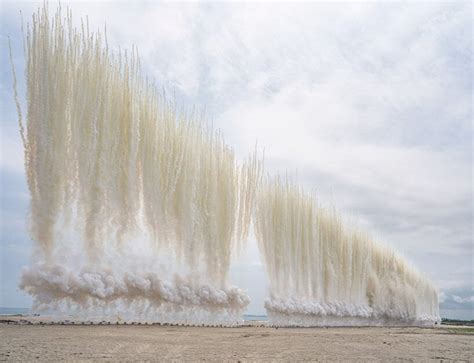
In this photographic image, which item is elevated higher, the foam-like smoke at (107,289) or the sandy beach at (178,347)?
the foam-like smoke at (107,289)

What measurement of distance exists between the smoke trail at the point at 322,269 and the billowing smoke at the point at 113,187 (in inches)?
122

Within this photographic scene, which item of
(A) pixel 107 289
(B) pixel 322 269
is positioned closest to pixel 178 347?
(A) pixel 107 289

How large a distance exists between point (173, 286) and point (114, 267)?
1960mm

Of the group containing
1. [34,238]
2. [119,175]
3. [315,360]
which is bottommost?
[315,360]

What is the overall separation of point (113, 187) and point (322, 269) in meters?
11.9

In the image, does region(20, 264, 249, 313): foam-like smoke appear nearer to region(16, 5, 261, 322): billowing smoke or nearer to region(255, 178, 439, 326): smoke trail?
region(16, 5, 261, 322): billowing smoke

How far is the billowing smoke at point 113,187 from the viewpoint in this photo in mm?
10953

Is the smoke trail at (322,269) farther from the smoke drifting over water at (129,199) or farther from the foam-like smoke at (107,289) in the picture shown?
the foam-like smoke at (107,289)

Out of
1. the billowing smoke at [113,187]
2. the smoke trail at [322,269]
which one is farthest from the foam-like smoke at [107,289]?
the smoke trail at [322,269]

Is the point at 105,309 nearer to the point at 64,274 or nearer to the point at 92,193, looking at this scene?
the point at 64,274

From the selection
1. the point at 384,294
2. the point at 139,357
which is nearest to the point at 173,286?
the point at 139,357

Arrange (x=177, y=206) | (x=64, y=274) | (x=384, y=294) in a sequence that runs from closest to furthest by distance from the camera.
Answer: (x=64, y=274)
(x=177, y=206)
(x=384, y=294)

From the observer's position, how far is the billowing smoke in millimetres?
10953

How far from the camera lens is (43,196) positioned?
11.0 metres
